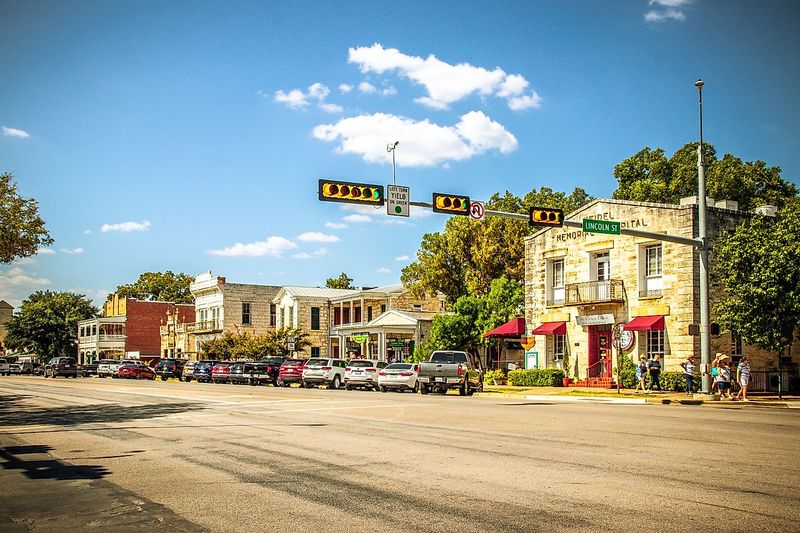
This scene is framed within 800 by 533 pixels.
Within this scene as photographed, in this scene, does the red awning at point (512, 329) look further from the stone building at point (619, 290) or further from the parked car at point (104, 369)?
the parked car at point (104, 369)

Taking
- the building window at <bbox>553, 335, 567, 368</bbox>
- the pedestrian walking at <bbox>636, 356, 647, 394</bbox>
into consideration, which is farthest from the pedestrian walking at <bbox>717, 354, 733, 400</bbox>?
the building window at <bbox>553, 335, 567, 368</bbox>

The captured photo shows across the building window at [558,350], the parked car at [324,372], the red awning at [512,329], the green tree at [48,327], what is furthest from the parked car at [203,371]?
the green tree at [48,327]

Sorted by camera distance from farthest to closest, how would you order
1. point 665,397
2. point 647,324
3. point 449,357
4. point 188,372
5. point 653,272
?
point 188,372, point 653,272, point 647,324, point 449,357, point 665,397

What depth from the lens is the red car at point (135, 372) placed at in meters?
64.1

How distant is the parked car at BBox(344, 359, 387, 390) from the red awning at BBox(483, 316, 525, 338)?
7.76 meters

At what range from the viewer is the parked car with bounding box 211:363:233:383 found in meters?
51.2

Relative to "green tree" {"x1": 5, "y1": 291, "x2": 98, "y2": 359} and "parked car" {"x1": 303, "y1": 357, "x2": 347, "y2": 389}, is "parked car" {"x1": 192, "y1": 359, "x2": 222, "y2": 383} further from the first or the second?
"green tree" {"x1": 5, "y1": 291, "x2": 98, "y2": 359}

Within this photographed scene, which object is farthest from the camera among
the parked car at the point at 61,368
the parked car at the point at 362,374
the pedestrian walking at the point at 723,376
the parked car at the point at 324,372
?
the parked car at the point at 61,368

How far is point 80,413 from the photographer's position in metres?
21.5

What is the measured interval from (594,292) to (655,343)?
12.9 feet

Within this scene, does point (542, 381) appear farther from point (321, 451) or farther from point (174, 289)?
point (174, 289)

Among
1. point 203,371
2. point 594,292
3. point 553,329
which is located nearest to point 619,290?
point 594,292

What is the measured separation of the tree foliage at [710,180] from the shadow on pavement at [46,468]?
155 feet

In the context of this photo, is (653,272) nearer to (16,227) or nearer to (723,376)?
(723,376)
